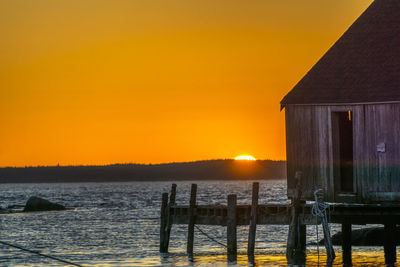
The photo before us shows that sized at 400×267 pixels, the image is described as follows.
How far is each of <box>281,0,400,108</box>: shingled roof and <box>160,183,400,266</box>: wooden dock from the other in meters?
4.01

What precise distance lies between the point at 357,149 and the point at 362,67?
126 inches

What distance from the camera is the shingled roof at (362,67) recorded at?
31.9 metres

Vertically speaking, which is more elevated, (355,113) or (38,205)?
(355,113)

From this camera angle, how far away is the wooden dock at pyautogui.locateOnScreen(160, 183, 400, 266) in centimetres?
3241

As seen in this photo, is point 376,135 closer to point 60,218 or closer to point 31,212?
point 60,218

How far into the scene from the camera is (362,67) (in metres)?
32.7

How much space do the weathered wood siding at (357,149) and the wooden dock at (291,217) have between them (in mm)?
532

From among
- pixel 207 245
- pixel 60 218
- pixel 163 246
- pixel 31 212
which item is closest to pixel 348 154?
pixel 163 246

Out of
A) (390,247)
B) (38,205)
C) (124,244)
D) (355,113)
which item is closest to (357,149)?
(355,113)

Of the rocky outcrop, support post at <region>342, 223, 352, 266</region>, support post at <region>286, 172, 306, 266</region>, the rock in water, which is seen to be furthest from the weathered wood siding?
the rock in water

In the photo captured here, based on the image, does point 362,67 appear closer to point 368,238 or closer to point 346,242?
point 346,242

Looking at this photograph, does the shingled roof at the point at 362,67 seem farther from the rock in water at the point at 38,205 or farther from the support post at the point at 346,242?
the rock in water at the point at 38,205

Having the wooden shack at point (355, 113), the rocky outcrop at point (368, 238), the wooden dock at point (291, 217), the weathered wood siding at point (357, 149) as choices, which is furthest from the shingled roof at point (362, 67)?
the rocky outcrop at point (368, 238)

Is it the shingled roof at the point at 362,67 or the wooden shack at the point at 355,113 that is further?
the shingled roof at the point at 362,67
